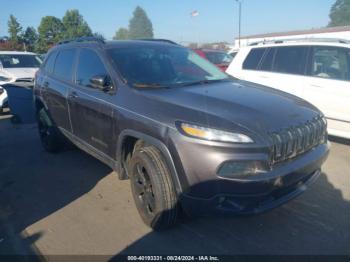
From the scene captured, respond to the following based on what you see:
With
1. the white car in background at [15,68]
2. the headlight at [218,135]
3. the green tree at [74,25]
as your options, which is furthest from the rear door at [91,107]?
the green tree at [74,25]

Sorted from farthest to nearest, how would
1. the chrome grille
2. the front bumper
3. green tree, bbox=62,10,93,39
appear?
green tree, bbox=62,10,93,39
the chrome grille
the front bumper

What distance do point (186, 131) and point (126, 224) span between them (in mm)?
1307

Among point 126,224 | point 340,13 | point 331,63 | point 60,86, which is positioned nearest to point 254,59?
point 331,63

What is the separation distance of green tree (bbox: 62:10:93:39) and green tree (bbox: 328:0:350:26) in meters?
77.6

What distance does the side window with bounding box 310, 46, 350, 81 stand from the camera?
16.8 feet

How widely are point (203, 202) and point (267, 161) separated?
61cm

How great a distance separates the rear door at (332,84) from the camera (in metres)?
5.06

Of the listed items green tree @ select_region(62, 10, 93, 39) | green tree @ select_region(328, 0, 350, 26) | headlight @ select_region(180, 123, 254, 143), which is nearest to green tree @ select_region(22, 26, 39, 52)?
green tree @ select_region(62, 10, 93, 39)

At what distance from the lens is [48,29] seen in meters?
58.4

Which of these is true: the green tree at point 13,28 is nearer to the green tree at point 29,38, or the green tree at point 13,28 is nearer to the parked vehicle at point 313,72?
the green tree at point 29,38

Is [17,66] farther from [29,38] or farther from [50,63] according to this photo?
[29,38]

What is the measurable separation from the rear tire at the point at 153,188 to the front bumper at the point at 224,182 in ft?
0.67

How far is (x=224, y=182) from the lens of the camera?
2.36m

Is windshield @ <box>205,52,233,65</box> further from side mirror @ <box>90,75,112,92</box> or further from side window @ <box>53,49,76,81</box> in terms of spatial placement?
side mirror @ <box>90,75,112,92</box>
